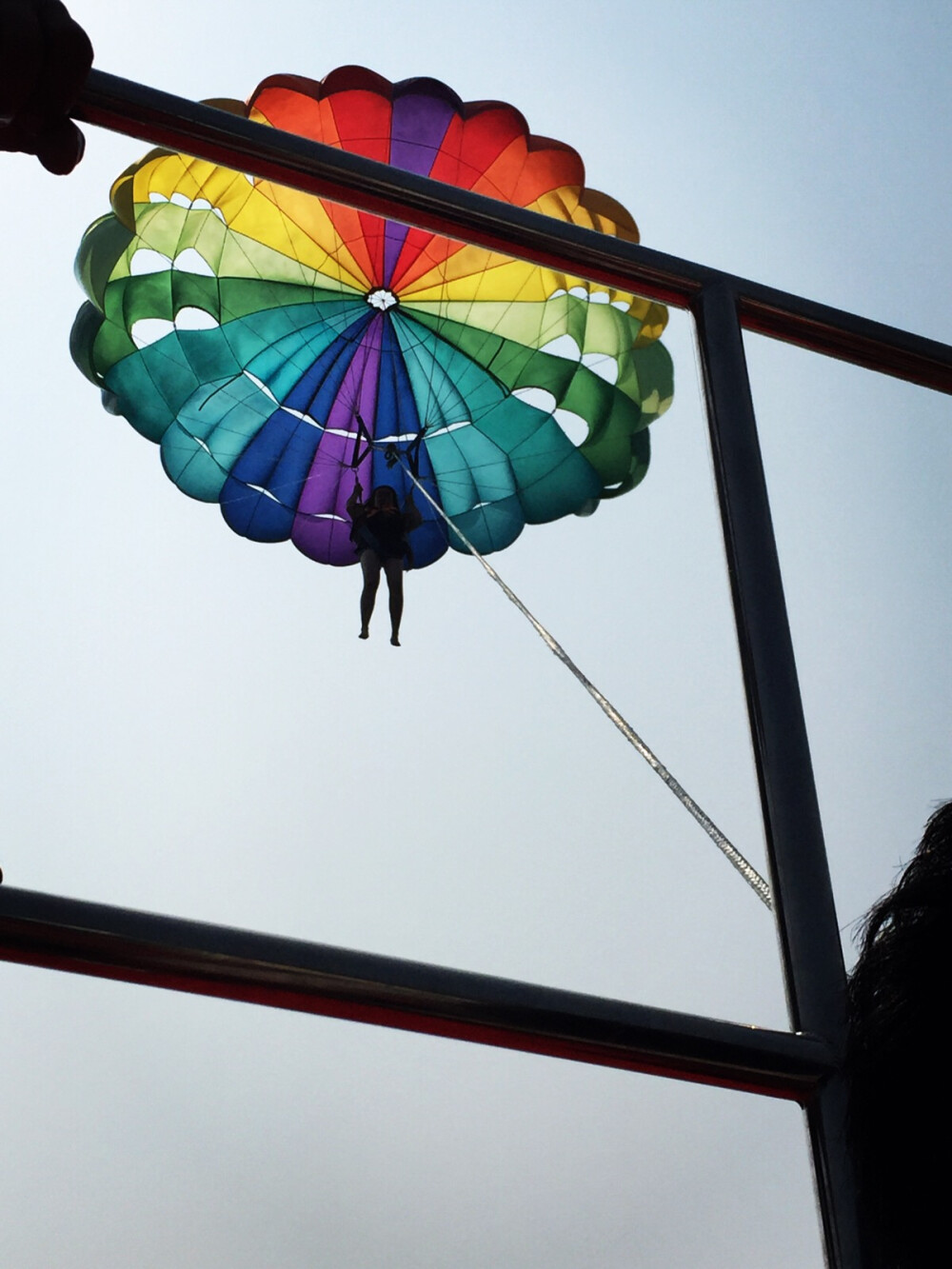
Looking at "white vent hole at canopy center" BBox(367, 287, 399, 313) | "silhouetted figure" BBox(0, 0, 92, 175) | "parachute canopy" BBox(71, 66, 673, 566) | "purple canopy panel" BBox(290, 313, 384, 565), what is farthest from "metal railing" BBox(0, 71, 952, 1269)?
"purple canopy panel" BBox(290, 313, 384, 565)

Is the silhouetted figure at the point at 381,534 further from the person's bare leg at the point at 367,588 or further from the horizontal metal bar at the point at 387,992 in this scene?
the horizontal metal bar at the point at 387,992

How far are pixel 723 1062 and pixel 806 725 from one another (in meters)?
0.22

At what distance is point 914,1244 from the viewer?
0.67 meters

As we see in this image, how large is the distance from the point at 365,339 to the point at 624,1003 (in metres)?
8.09

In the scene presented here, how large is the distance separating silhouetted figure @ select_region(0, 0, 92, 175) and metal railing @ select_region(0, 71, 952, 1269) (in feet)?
0.66

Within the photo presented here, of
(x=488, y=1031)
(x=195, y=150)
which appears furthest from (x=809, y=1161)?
(x=195, y=150)

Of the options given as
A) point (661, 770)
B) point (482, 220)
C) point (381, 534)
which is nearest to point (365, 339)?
point (381, 534)

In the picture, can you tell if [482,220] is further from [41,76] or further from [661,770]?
[661,770]

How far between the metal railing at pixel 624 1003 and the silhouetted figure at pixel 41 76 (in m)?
0.20

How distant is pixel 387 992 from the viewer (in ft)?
1.94

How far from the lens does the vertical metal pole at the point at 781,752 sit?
68 cm

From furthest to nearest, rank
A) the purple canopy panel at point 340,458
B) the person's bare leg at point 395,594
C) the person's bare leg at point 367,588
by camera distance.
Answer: the person's bare leg at point 367,588, the person's bare leg at point 395,594, the purple canopy panel at point 340,458

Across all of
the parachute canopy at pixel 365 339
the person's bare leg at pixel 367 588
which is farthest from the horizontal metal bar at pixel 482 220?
the person's bare leg at pixel 367 588

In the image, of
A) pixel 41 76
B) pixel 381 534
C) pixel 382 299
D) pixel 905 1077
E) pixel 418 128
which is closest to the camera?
pixel 41 76
